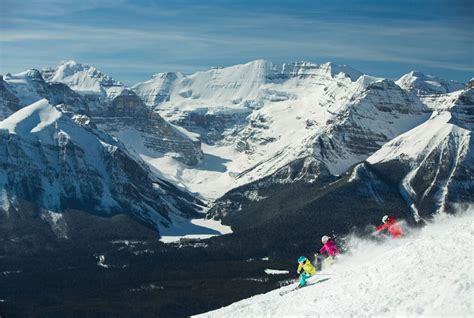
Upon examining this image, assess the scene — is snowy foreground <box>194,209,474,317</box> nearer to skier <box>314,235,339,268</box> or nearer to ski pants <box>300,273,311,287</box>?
ski pants <box>300,273,311,287</box>

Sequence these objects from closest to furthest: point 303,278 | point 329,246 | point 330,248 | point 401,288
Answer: point 401,288 < point 303,278 < point 329,246 < point 330,248

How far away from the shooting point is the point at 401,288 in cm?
7494

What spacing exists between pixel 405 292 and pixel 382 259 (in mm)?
13129

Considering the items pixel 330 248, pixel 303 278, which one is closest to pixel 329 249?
pixel 330 248

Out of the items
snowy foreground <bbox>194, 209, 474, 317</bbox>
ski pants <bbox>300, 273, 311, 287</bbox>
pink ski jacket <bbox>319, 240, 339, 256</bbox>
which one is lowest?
ski pants <bbox>300, 273, 311, 287</bbox>

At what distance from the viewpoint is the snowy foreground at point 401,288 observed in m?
69.9

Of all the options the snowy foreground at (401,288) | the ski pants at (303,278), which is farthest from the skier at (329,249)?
the snowy foreground at (401,288)

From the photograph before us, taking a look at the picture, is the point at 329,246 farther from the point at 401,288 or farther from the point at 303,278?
the point at 401,288

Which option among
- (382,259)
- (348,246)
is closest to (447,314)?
(382,259)

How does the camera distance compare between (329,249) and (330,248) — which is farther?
(329,249)

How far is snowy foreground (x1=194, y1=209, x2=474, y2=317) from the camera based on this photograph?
69.9 meters

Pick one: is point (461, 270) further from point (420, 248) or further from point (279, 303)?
point (279, 303)

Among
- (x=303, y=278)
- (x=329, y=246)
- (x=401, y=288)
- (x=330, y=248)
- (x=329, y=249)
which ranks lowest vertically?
(x=303, y=278)

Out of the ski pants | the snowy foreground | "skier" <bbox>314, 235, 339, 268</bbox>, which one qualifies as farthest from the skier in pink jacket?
the snowy foreground
